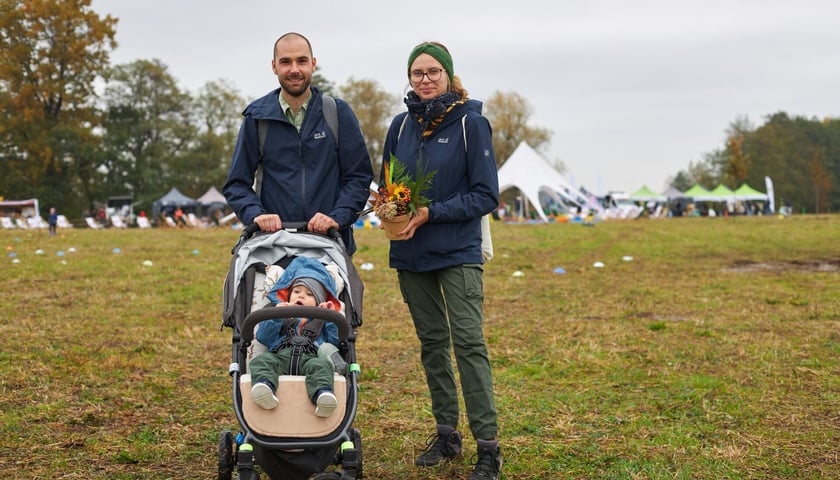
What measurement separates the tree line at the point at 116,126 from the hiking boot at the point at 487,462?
49.7 meters

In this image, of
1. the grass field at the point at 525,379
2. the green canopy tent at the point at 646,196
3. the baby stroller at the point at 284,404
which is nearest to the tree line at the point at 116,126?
the green canopy tent at the point at 646,196

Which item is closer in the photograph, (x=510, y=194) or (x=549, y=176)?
(x=549, y=176)

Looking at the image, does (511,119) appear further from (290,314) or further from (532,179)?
(290,314)

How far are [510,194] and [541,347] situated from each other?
67.1 metres

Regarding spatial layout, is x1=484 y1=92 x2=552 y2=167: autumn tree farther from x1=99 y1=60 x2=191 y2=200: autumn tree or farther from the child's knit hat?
the child's knit hat

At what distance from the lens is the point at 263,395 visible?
3104 millimetres

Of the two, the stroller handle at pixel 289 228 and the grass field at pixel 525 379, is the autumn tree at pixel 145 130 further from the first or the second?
the stroller handle at pixel 289 228

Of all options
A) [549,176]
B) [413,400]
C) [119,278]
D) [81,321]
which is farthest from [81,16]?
[413,400]

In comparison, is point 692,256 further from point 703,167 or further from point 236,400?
point 703,167

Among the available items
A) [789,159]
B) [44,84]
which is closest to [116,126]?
[44,84]

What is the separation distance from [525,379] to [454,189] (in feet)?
8.07

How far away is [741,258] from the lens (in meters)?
16.8

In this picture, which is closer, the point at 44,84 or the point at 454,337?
the point at 454,337

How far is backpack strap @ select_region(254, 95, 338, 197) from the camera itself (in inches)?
159
